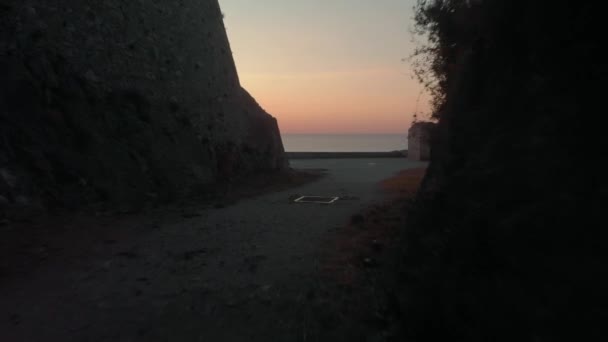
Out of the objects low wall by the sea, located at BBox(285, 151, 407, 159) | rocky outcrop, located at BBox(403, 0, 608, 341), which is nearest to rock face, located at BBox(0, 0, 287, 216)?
rocky outcrop, located at BBox(403, 0, 608, 341)

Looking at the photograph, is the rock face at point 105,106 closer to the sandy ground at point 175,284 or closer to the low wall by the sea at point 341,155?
the sandy ground at point 175,284

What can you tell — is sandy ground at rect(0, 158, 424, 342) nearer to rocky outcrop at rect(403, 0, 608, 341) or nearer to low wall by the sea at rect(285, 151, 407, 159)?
rocky outcrop at rect(403, 0, 608, 341)

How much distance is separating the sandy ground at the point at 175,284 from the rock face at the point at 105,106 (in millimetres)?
1334

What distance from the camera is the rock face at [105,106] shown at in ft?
25.6

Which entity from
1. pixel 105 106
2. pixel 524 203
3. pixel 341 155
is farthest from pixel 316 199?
pixel 341 155

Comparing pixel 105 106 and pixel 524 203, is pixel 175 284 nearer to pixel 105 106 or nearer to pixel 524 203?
pixel 524 203

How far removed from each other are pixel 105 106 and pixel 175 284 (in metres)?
6.16

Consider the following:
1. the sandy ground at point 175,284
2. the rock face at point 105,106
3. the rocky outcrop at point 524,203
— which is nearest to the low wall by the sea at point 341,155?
the rock face at point 105,106

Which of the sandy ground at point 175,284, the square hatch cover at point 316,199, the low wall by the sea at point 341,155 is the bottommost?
the sandy ground at point 175,284

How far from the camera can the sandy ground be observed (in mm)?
3469

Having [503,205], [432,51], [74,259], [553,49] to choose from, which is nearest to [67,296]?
[74,259]

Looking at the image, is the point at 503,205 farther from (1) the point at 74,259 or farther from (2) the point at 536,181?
(1) the point at 74,259

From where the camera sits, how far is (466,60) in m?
4.41

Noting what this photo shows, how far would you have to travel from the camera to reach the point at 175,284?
4.52 metres
